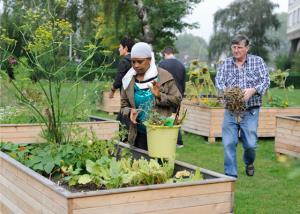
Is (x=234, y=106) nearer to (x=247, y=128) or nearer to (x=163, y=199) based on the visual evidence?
(x=247, y=128)

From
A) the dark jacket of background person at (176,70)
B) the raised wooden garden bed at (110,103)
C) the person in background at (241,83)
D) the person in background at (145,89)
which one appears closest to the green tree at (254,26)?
the raised wooden garden bed at (110,103)

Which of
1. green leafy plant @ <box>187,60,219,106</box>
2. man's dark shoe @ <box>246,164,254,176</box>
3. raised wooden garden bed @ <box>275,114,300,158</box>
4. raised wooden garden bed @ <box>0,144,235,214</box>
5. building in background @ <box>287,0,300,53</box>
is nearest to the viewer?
raised wooden garden bed @ <box>0,144,235,214</box>

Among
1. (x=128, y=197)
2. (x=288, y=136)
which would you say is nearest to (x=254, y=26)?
(x=288, y=136)

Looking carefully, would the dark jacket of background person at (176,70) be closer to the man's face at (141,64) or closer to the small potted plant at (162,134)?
the man's face at (141,64)

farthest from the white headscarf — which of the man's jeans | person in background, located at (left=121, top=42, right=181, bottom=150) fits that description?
the man's jeans

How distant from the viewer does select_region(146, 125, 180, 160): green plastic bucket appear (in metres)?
4.04

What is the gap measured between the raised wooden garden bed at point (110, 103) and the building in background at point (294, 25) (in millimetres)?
43587

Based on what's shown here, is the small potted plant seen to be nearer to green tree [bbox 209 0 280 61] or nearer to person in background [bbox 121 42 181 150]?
person in background [bbox 121 42 181 150]

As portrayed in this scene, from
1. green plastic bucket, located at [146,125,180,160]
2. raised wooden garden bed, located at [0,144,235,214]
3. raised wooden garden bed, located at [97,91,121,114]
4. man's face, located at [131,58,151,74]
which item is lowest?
raised wooden garden bed, located at [97,91,121,114]

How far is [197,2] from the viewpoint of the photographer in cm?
3925

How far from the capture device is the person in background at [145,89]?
14.3ft

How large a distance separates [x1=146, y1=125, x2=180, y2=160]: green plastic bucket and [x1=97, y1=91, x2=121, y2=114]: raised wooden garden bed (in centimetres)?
913

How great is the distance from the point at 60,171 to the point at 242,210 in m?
1.75

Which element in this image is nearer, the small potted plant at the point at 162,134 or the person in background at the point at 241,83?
the small potted plant at the point at 162,134
